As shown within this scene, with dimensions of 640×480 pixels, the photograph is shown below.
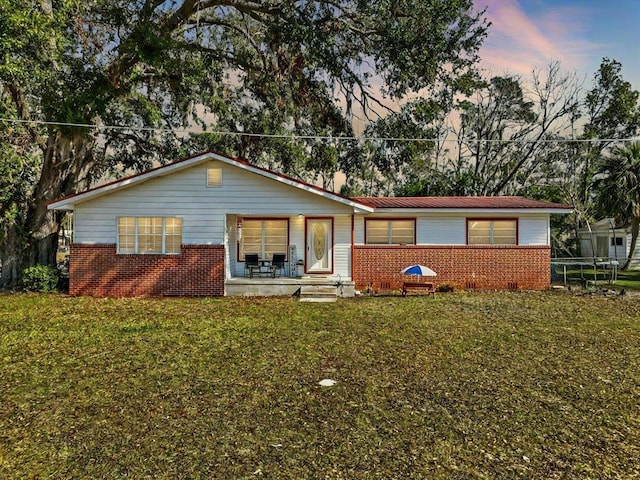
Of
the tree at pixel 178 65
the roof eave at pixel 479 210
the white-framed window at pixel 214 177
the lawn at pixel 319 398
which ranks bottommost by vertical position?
the lawn at pixel 319 398

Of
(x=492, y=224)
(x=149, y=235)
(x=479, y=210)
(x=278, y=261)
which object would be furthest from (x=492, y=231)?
(x=149, y=235)

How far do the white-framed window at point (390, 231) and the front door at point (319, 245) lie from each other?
5.17 feet

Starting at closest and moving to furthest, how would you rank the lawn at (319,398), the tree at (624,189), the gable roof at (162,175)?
the lawn at (319,398), the gable roof at (162,175), the tree at (624,189)

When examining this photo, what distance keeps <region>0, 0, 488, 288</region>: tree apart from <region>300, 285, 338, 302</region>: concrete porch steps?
7.68m

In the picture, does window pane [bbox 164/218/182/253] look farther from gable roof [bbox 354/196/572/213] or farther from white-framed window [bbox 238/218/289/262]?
gable roof [bbox 354/196/572/213]

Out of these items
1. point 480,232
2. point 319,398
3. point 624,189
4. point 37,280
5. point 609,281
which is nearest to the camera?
point 319,398

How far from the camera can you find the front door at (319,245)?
16156mm

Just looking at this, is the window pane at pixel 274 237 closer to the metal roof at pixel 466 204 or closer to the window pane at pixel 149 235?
the metal roof at pixel 466 204

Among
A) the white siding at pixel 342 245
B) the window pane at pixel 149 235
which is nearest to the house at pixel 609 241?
the white siding at pixel 342 245

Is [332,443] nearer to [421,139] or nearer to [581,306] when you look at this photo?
[581,306]

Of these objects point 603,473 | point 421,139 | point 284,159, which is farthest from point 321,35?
point 603,473

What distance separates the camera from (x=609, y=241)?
30422 mm

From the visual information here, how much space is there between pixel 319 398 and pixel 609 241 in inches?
1299

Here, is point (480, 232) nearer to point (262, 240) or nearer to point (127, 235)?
point (262, 240)
